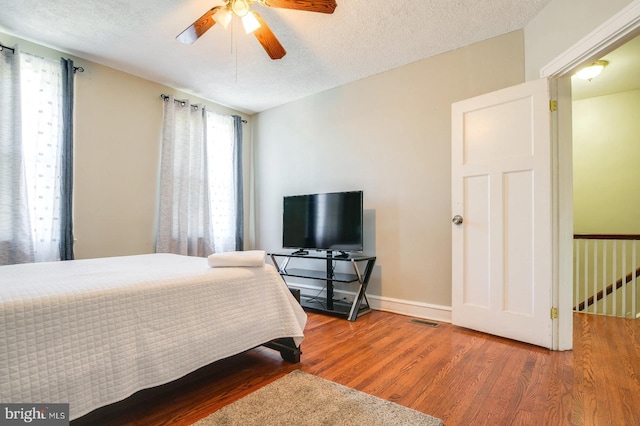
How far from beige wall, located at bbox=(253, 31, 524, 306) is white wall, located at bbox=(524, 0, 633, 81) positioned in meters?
0.13

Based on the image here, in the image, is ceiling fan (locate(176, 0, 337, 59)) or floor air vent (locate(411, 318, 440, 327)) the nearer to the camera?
ceiling fan (locate(176, 0, 337, 59))

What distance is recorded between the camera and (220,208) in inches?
171

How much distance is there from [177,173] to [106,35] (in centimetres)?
152

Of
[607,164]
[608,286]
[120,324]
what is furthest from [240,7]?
[608,286]

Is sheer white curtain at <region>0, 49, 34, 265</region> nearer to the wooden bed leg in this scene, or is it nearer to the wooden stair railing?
the wooden bed leg

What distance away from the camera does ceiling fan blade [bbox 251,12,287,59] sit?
Result: 218 cm

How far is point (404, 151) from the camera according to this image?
10.9 ft

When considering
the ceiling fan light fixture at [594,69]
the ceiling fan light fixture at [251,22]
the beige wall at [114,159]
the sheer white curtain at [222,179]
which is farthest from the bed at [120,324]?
the ceiling fan light fixture at [594,69]

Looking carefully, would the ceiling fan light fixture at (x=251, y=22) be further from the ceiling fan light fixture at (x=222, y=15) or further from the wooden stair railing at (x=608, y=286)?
the wooden stair railing at (x=608, y=286)

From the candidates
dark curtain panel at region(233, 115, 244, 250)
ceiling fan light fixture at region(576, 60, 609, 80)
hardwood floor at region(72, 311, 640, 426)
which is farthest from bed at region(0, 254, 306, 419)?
ceiling fan light fixture at region(576, 60, 609, 80)

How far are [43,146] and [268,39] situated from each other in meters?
2.33

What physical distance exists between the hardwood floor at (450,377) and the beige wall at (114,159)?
83.0 inches

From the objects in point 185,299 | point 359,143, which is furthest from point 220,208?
point 185,299

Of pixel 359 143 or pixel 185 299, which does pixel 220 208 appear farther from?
pixel 185 299
